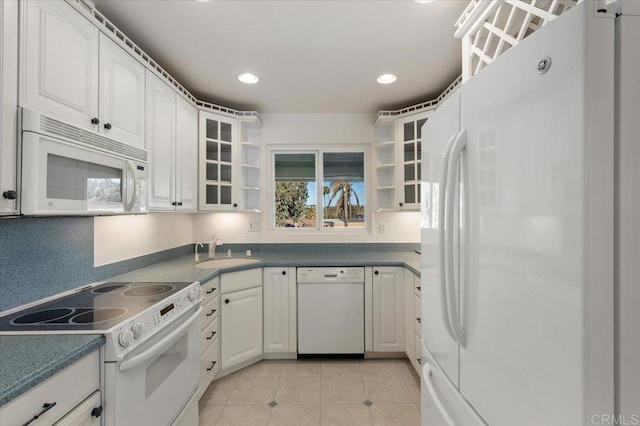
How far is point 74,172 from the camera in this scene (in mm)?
1192

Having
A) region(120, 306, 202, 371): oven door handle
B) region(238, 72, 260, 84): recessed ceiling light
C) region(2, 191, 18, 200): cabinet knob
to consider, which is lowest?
region(120, 306, 202, 371): oven door handle

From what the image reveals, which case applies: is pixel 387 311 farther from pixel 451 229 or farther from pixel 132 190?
pixel 132 190

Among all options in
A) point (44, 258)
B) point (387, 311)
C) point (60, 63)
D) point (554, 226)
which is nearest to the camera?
point (554, 226)

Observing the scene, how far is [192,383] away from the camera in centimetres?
161

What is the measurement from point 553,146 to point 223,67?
2217 mm

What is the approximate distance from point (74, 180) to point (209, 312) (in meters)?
1.23

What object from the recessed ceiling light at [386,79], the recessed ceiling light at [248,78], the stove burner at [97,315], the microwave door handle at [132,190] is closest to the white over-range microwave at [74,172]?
the microwave door handle at [132,190]

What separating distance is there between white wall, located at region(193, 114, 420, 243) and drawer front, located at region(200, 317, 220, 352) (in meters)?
1.08

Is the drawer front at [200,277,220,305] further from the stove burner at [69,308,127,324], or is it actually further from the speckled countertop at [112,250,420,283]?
the stove burner at [69,308,127,324]

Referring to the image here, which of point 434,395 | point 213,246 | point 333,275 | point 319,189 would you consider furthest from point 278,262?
point 434,395

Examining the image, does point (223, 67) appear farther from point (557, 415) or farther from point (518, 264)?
point (557, 415)

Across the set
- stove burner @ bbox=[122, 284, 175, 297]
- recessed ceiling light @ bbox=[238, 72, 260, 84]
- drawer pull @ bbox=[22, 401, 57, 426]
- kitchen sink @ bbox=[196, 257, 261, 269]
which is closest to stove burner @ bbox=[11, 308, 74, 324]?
stove burner @ bbox=[122, 284, 175, 297]

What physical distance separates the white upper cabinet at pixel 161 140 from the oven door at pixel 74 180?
0.33 meters

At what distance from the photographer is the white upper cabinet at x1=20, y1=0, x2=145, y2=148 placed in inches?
42.3
